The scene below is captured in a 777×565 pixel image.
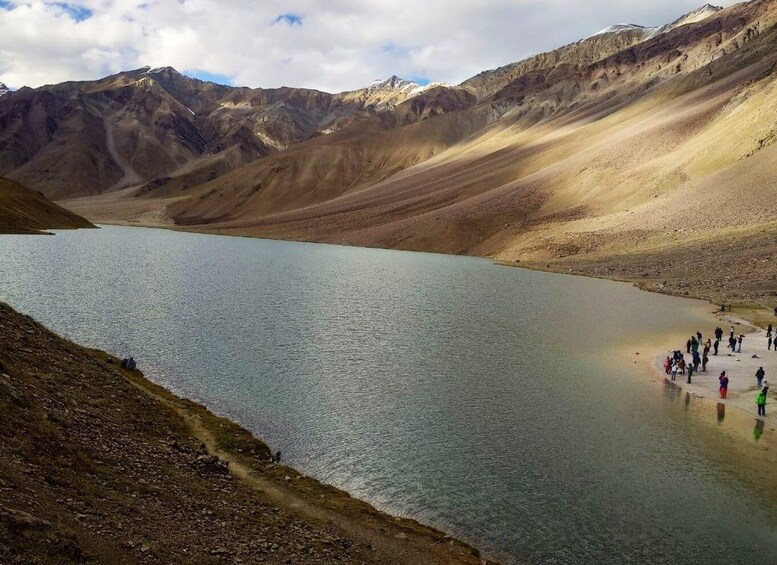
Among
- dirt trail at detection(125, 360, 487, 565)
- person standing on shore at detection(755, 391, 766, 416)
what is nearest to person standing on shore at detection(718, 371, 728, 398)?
person standing on shore at detection(755, 391, 766, 416)

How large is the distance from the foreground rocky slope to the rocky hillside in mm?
118232

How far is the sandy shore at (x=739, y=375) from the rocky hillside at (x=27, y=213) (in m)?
127

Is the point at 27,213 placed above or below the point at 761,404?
above

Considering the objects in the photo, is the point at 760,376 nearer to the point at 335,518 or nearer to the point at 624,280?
the point at 335,518

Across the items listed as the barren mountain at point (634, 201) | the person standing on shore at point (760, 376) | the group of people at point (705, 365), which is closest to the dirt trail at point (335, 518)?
the group of people at point (705, 365)

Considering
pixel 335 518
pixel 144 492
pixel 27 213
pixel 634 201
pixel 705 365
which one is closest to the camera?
pixel 144 492

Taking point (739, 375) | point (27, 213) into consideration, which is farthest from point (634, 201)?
point (27, 213)

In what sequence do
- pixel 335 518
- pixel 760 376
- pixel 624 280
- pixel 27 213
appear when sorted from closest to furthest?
1. pixel 335 518
2. pixel 760 376
3. pixel 624 280
4. pixel 27 213

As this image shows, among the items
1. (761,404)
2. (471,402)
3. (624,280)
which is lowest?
(471,402)

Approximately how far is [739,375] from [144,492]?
1395 inches

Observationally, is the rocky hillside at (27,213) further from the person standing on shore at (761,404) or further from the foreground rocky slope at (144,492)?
the person standing on shore at (761,404)

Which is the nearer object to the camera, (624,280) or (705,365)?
(705,365)

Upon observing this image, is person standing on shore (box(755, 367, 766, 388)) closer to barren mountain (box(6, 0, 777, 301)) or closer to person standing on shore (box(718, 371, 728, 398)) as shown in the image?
person standing on shore (box(718, 371, 728, 398))

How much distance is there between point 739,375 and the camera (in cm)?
3741
